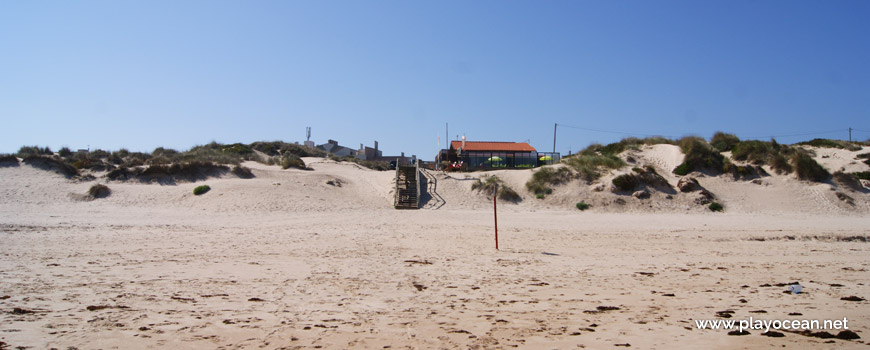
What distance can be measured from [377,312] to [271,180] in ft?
75.3

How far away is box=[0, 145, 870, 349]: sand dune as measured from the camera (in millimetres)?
5441

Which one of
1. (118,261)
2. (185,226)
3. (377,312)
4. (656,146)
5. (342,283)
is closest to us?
(377,312)

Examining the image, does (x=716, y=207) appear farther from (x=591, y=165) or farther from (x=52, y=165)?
(x=52, y=165)

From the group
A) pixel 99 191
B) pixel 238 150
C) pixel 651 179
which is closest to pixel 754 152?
pixel 651 179

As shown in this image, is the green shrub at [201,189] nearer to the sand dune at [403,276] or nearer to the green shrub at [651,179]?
the sand dune at [403,276]

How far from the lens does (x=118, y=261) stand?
954 centimetres

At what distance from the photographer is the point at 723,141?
110ft

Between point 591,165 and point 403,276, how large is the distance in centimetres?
→ 2280

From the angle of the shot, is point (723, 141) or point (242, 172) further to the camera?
point (723, 141)

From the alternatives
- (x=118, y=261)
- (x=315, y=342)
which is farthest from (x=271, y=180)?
(x=315, y=342)

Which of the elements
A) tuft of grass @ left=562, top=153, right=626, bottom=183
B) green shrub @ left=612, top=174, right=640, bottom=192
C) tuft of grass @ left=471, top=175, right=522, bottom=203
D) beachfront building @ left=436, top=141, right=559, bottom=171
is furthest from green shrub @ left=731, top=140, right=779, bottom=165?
tuft of grass @ left=471, top=175, right=522, bottom=203

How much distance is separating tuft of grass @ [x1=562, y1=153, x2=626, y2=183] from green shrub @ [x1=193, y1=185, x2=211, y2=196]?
66.6ft

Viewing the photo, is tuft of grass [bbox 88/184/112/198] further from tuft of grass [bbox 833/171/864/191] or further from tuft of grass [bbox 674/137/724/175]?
tuft of grass [bbox 833/171/864/191]

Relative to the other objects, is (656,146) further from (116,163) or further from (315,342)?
(116,163)
